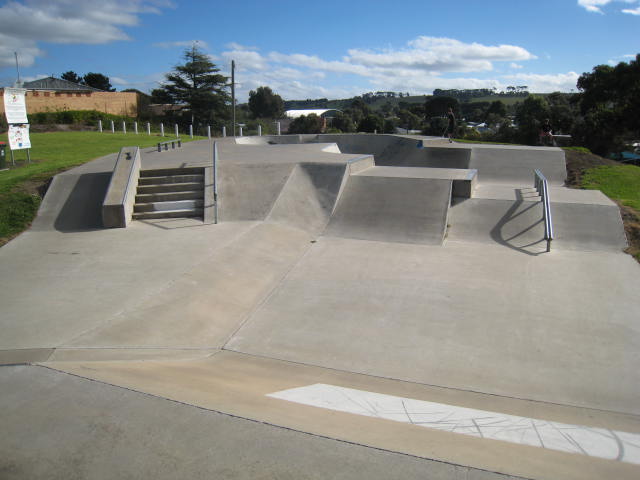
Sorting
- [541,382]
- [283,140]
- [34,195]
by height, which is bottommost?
[541,382]

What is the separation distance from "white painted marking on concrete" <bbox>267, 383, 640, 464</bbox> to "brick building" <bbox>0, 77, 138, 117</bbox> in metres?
30.2

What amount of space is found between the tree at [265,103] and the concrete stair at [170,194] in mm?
95814

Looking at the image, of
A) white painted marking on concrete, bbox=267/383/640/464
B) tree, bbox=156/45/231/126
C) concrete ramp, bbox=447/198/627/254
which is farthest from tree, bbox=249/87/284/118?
white painted marking on concrete, bbox=267/383/640/464

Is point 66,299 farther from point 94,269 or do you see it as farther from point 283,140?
point 283,140

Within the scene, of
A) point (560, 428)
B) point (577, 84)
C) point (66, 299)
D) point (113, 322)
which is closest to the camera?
point (560, 428)

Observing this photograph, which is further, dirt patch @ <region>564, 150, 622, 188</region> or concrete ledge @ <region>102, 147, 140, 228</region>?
dirt patch @ <region>564, 150, 622, 188</region>

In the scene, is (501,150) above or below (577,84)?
below

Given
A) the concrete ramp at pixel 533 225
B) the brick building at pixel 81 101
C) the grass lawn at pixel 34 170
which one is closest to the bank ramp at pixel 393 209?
the concrete ramp at pixel 533 225

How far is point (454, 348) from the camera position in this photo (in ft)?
17.5

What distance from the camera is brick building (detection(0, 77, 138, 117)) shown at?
31297 mm

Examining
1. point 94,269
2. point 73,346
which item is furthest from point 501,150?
point 73,346

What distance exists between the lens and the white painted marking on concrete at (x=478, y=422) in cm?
319

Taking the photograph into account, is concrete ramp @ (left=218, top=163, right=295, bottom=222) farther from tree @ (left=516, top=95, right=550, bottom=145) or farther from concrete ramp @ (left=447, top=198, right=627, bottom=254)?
tree @ (left=516, top=95, right=550, bottom=145)

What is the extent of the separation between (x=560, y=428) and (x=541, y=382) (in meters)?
1.21
